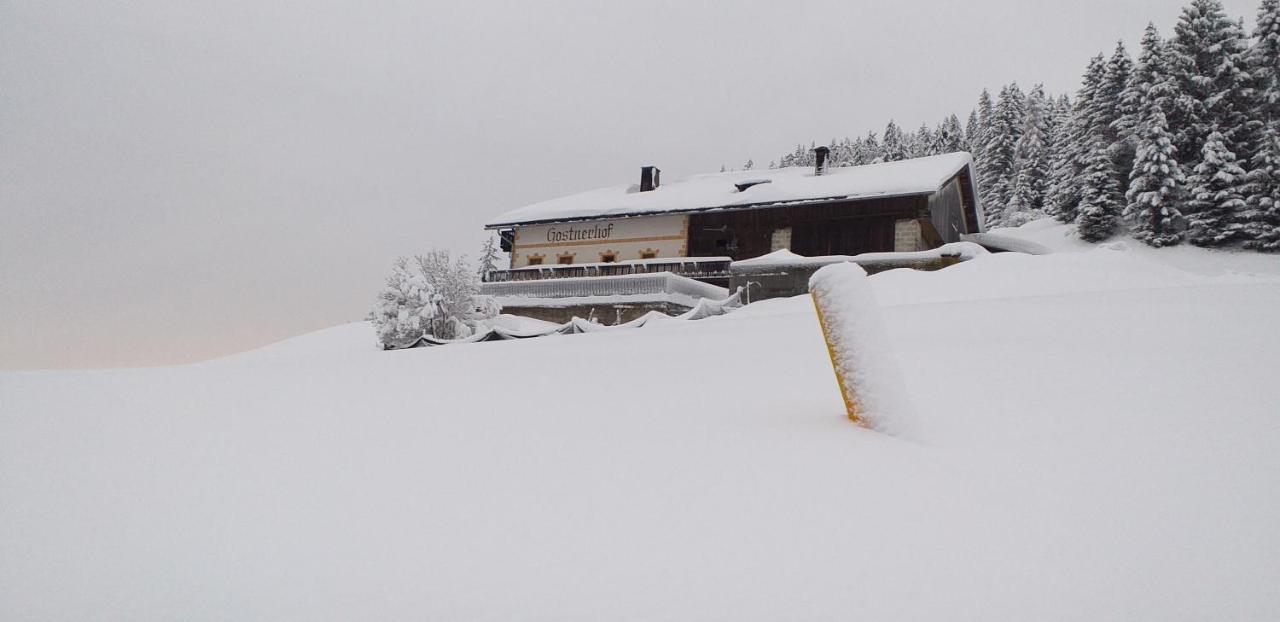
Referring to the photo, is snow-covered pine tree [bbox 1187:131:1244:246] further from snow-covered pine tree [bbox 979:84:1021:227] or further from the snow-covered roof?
snow-covered pine tree [bbox 979:84:1021:227]

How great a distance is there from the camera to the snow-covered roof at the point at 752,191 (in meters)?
21.0

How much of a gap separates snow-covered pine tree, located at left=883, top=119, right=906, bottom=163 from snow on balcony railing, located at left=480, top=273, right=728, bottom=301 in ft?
118

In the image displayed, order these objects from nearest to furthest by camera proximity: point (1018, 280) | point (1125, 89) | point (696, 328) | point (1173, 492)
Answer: point (1173, 492) → point (696, 328) → point (1018, 280) → point (1125, 89)

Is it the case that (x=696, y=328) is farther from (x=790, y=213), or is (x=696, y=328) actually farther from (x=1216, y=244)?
(x=1216, y=244)

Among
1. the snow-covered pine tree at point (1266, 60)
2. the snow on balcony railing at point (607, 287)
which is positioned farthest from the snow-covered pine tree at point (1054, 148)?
the snow on balcony railing at point (607, 287)

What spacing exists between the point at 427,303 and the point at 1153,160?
29943 millimetres

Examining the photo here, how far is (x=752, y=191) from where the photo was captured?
23422 mm

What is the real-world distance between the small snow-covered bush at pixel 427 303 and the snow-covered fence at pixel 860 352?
42.6 feet

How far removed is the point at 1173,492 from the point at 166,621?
8.98 feet

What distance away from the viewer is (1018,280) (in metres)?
9.58

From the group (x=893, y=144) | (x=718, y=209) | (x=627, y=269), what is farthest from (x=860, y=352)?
(x=893, y=144)

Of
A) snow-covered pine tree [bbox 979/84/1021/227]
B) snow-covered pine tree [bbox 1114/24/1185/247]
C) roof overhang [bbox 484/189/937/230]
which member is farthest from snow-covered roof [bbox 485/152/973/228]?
snow-covered pine tree [bbox 979/84/1021/227]

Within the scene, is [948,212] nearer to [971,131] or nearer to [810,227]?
[810,227]

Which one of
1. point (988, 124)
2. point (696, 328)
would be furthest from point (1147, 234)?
point (696, 328)
